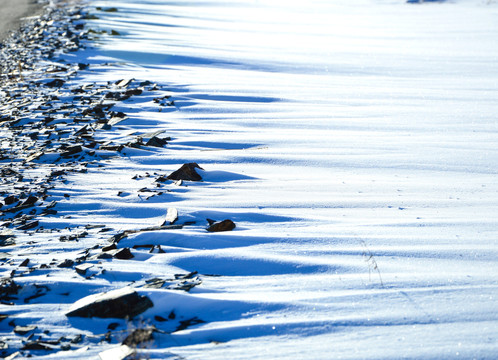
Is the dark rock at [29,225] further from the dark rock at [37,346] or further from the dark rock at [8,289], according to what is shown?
the dark rock at [37,346]

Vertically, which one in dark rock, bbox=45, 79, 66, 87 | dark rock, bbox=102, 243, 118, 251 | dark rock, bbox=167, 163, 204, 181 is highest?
dark rock, bbox=45, 79, 66, 87

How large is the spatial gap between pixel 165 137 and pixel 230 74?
3.03 meters

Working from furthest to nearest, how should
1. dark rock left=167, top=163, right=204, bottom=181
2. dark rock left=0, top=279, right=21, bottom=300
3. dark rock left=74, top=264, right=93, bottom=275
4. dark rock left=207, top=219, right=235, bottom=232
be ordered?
dark rock left=167, top=163, right=204, bottom=181, dark rock left=207, top=219, right=235, bottom=232, dark rock left=74, top=264, right=93, bottom=275, dark rock left=0, top=279, right=21, bottom=300

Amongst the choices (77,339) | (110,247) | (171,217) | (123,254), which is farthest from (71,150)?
(77,339)

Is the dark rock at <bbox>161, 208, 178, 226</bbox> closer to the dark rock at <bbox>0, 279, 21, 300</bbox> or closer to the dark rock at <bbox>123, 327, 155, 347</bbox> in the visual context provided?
the dark rock at <bbox>0, 279, 21, 300</bbox>

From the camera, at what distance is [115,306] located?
251 cm

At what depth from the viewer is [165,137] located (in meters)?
5.43

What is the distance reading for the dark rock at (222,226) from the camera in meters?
3.36

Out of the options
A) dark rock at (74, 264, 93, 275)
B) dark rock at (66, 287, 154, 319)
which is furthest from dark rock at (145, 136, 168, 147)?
dark rock at (66, 287, 154, 319)

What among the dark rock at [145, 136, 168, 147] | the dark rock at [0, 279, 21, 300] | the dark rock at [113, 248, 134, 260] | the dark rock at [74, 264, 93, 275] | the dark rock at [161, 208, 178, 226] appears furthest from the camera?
the dark rock at [145, 136, 168, 147]

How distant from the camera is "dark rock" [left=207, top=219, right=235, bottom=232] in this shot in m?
3.36

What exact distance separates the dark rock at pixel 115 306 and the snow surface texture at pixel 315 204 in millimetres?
49

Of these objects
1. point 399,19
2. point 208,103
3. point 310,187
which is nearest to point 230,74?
point 208,103

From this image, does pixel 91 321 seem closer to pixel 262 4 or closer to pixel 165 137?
pixel 165 137
